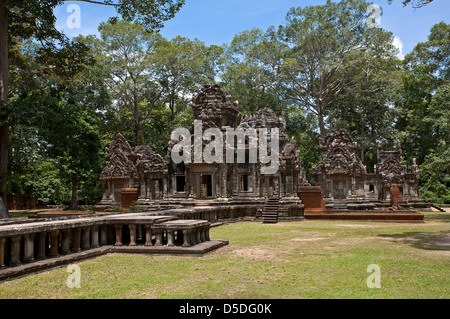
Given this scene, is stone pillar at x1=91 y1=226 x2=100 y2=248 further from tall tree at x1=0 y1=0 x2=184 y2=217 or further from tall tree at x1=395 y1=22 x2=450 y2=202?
tall tree at x1=395 y1=22 x2=450 y2=202

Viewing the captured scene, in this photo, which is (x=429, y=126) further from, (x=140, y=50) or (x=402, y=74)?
(x=140, y=50)

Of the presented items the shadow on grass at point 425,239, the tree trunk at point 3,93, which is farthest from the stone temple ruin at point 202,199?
the shadow on grass at point 425,239

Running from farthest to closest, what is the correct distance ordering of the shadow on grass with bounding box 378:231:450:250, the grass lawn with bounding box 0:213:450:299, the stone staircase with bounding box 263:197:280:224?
the stone staircase with bounding box 263:197:280:224, the shadow on grass with bounding box 378:231:450:250, the grass lawn with bounding box 0:213:450:299

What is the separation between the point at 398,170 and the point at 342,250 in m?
24.8

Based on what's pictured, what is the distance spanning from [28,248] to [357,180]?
99.4 ft

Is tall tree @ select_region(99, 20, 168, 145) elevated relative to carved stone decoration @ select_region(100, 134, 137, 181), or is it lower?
elevated

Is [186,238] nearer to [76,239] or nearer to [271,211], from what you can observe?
[76,239]

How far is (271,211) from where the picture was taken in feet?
73.6

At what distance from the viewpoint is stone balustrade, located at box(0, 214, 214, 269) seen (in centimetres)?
820

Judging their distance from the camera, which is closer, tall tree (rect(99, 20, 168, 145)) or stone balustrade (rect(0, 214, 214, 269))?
stone balustrade (rect(0, 214, 214, 269))

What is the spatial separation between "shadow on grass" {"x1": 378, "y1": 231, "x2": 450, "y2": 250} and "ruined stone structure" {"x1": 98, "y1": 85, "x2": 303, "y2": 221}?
329 inches

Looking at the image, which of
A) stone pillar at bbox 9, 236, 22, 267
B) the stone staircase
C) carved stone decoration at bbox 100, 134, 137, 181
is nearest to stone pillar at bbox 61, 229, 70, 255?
stone pillar at bbox 9, 236, 22, 267

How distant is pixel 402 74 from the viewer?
41.9 m
